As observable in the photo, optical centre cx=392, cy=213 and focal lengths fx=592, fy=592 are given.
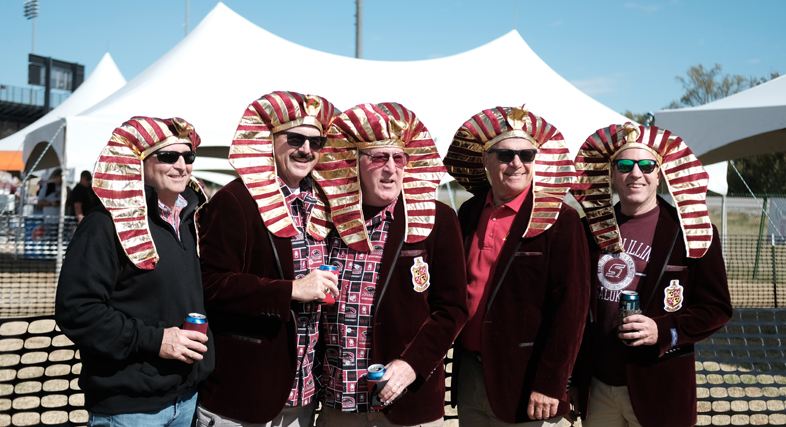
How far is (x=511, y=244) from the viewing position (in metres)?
2.56

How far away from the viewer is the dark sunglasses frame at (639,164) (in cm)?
272

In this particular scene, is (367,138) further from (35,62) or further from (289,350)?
(35,62)

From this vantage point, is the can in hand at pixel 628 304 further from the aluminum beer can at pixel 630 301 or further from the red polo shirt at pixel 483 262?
the red polo shirt at pixel 483 262

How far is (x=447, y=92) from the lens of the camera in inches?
440

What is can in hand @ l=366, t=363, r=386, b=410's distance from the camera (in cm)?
218

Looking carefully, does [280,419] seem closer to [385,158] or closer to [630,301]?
[385,158]

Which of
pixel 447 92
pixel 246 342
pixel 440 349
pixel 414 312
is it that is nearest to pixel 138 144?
pixel 246 342

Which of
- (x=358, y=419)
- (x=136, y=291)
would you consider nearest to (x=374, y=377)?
(x=358, y=419)

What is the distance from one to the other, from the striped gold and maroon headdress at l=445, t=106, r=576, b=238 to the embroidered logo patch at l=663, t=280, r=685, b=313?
0.62m

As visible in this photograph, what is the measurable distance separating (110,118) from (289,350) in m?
7.98

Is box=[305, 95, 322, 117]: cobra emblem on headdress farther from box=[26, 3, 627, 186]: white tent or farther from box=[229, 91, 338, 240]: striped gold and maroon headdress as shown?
box=[26, 3, 627, 186]: white tent

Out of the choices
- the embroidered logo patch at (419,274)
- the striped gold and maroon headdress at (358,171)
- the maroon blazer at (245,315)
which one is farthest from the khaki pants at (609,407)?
the maroon blazer at (245,315)

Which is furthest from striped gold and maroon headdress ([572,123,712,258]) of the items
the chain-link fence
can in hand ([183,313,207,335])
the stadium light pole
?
the stadium light pole

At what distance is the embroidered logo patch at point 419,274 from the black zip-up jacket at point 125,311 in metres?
0.86
